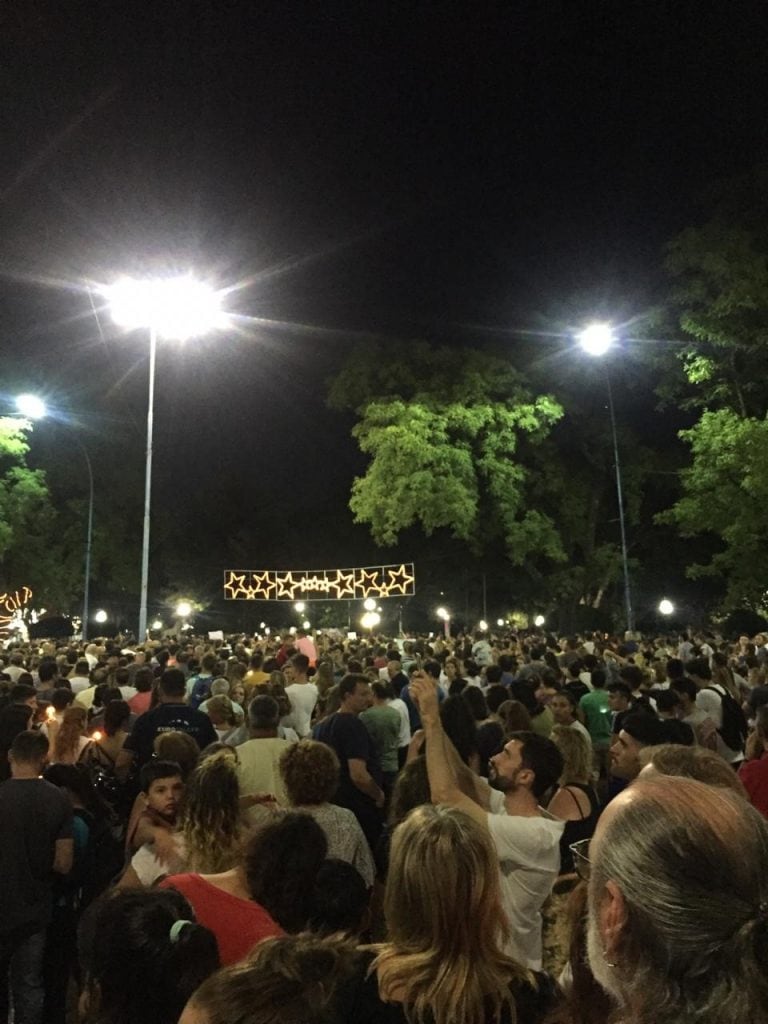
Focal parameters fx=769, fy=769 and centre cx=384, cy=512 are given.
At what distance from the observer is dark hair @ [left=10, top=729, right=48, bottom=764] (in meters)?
4.59

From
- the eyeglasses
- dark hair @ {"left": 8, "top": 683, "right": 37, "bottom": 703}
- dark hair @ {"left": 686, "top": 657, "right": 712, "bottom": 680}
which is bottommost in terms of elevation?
the eyeglasses

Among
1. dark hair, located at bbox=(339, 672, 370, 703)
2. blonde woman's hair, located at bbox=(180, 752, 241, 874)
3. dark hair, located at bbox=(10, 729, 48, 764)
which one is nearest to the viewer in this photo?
blonde woman's hair, located at bbox=(180, 752, 241, 874)

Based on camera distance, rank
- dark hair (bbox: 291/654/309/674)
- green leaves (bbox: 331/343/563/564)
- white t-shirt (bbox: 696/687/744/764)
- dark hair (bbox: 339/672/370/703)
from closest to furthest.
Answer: dark hair (bbox: 339/672/370/703), white t-shirt (bbox: 696/687/744/764), dark hair (bbox: 291/654/309/674), green leaves (bbox: 331/343/563/564)

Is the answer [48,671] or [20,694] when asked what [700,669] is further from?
[48,671]

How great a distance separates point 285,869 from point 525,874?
1.14m

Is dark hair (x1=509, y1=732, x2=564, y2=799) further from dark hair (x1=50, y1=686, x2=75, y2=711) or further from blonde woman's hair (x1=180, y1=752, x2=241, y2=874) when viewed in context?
dark hair (x1=50, y1=686, x2=75, y2=711)

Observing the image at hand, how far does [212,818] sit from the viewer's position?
150 inches

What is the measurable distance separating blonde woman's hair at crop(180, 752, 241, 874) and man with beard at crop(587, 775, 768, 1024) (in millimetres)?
2660

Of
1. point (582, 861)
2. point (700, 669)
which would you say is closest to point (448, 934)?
point (582, 861)

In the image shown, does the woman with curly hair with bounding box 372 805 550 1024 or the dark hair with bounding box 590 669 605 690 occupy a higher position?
the dark hair with bounding box 590 669 605 690

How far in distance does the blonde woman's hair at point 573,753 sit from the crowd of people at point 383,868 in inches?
0.5

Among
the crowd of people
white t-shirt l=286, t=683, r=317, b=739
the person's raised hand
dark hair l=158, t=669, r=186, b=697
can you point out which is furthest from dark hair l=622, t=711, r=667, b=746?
white t-shirt l=286, t=683, r=317, b=739

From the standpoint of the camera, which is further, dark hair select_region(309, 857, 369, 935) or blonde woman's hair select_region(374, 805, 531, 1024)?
dark hair select_region(309, 857, 369, 935)

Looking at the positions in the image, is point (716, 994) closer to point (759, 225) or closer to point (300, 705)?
point (300, 705)
